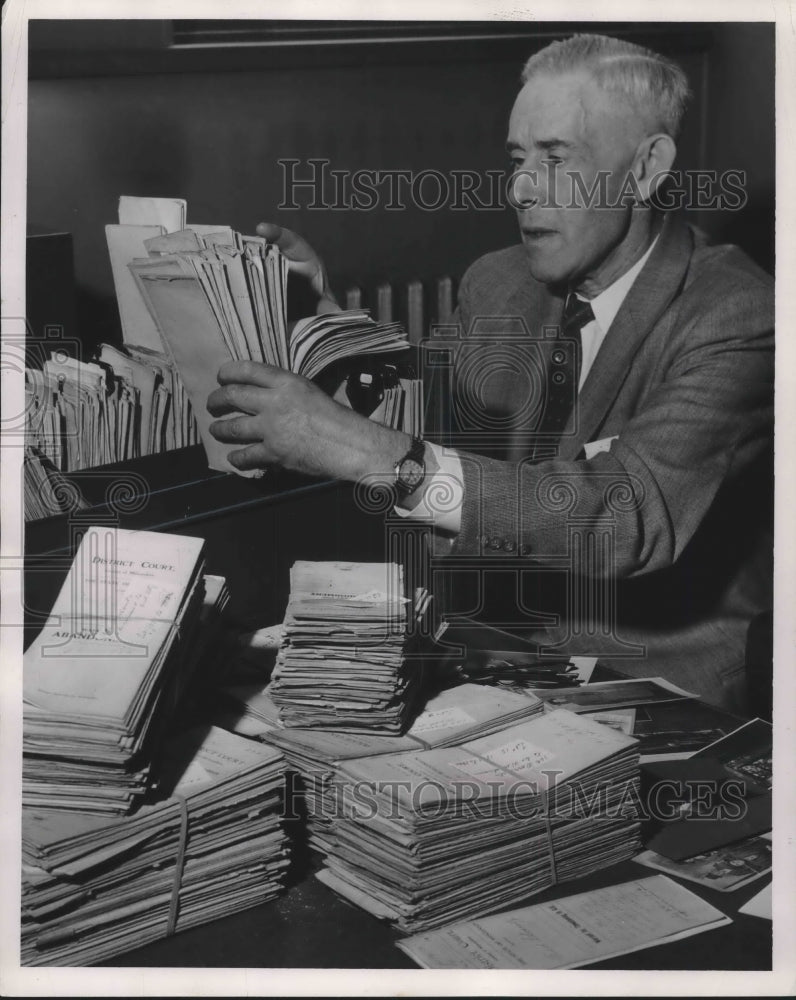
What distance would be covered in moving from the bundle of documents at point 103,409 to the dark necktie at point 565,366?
101 cm

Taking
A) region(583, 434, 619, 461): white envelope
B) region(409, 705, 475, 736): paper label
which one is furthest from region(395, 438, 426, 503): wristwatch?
region(409, 705, 475, 736): paper label

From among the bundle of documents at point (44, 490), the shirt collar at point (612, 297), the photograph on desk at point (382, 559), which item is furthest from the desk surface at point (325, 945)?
the shirt collar at point (612, 297)

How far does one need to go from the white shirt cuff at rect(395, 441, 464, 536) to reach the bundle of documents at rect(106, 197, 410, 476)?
122 mm

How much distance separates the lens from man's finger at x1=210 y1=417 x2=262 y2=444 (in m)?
1.96

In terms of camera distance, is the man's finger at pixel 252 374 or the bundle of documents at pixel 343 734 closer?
the bundle of documents at pixel 343 734

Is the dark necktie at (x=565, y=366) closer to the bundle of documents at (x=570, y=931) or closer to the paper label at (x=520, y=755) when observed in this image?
the paper label at (x=520, y=755)

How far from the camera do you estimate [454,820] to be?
4.21 ft

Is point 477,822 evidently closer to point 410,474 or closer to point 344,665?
point 344,665

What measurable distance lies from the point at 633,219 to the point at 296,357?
1110mm

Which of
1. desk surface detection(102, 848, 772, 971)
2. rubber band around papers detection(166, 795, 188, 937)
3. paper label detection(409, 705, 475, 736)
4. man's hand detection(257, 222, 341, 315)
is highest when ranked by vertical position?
man's hand detection(257, 222, 341, 315)

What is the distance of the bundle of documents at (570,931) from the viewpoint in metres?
1.25

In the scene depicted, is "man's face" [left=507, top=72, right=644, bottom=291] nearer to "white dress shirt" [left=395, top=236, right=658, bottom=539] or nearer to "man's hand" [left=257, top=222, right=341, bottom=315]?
"man's hand" [left=257, top=222, right=341, bottom=315]

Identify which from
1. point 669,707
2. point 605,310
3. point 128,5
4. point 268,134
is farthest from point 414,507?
point 268,134

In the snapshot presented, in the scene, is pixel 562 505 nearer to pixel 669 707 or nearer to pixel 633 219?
pixel 669 707
